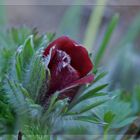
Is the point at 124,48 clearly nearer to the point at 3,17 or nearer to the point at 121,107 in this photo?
the point at 3,17

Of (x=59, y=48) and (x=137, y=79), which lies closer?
(x=59, y=48)

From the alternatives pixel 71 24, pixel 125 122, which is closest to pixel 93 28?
pixel 71 24

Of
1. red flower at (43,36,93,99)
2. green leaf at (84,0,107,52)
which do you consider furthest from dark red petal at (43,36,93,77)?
green leaf at (84,0,107,52)

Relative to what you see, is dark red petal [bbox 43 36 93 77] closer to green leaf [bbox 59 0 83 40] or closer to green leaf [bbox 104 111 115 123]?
green leaf [bbox 104 111 115 123]

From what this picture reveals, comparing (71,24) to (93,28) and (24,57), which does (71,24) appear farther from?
(24,57)

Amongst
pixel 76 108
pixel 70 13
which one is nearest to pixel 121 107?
pixel 76 108

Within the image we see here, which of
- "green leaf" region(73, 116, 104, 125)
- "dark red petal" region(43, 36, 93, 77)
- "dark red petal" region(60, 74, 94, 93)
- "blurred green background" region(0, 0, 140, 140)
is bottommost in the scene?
"blurred green background" region(0, 0, 140, 140)

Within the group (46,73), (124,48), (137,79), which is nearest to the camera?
(46,73)
